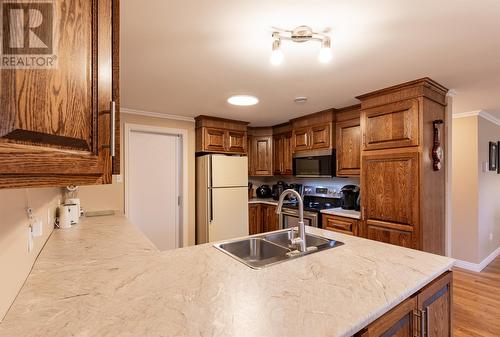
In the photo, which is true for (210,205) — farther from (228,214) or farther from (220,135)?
(220,135)

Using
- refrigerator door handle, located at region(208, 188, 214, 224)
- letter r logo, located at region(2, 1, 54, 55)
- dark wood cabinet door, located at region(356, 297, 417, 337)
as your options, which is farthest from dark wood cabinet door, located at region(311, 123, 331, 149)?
letter r logo, located at region(2, 1, 54, 55)

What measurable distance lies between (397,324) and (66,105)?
1.30 m

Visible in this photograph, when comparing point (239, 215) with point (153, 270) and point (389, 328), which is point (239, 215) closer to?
point (153, 270)

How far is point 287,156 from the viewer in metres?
4.23

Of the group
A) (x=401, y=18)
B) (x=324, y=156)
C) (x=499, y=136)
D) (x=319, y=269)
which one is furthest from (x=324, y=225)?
(x=499, y=136)

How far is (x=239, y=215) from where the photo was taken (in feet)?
12.4

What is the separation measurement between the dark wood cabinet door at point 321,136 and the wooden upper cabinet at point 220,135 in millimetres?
1074

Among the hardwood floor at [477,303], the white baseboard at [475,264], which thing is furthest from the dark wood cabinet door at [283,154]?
the white baseboard at [475,264]

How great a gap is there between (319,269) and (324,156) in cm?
250

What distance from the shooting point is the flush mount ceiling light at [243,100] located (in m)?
2.75

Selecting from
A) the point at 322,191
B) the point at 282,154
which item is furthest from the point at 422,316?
the point at 282,154

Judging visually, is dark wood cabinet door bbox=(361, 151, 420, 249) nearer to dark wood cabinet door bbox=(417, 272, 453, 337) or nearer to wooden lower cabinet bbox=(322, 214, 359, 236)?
wooden lower cabinet bbox=(322, 214, 359, 236)

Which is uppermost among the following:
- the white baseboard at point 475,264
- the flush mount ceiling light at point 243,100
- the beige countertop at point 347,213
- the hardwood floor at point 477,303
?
the flush mount ceiling light at point 243,100

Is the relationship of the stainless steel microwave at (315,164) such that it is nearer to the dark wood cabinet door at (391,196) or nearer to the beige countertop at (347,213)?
the beige countertop at (347,213)
